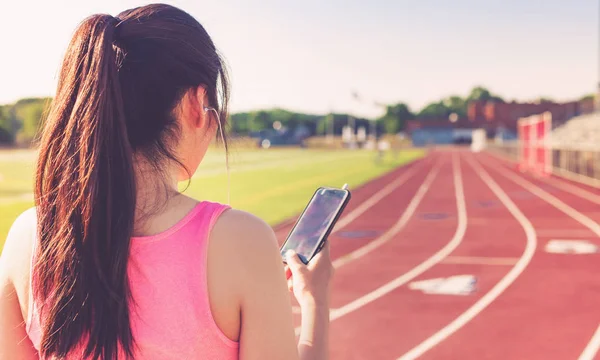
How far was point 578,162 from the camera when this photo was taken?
26.5 metres

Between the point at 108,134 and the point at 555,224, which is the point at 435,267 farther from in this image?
the point at 108,134

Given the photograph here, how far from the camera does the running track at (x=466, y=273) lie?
6.16m

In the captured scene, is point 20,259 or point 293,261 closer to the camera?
point 20,259

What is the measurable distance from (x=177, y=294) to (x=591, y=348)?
18.9ft

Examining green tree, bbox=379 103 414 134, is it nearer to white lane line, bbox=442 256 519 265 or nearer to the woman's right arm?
white lane line, bbox=442 256 519 265

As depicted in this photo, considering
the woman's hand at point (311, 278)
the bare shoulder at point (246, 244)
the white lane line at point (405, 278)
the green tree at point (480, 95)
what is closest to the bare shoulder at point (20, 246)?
the bare shoulder at point (246, 244)

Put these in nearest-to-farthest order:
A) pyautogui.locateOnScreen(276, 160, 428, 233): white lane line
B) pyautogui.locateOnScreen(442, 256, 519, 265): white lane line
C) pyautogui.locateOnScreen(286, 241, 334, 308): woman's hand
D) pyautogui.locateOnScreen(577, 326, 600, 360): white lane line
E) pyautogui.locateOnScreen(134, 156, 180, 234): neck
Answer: pyautogui.locateOnScreen(134, 156, 180, 234): neck
pyautogui.locateOnScreen(286, 241, 334, 308): woman's hand
pyautogui.locateOnScreen(577, 326, 600, 360): white lane line
pyautogui.locateOnScreen(442, 256, 519, 265): white lane line
pyautogui.locateOnScreen(276, 160, 428, 233): white lane line

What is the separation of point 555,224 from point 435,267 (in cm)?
589

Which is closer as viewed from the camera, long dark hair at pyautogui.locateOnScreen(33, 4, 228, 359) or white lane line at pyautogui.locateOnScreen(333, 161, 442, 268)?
long dark hair at pyautogui.locateOnScreen(33, 4, 228, 359)

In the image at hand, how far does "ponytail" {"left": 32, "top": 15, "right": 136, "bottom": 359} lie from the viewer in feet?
4.37

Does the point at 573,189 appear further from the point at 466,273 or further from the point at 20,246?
the point at 20,246

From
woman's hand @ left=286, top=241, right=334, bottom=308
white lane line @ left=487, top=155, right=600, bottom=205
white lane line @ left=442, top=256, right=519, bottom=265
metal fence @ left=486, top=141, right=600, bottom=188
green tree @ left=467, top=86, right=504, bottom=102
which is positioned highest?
green tree @ left=467, top=86, right=504, bottom=102

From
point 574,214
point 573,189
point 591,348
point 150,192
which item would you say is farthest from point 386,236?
point 573,189

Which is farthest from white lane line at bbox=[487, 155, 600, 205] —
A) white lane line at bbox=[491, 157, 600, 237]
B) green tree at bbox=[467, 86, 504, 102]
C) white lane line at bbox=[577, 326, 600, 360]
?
green tree at bbox=[467, 86, 504, 102]
